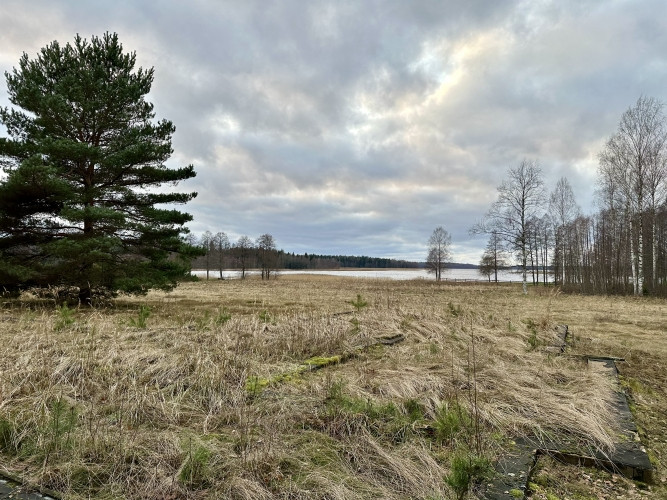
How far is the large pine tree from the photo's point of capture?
10.5 metres

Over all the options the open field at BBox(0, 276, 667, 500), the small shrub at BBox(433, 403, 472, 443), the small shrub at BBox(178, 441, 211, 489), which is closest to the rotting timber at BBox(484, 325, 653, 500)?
the open field at BBox(0, 276, 667, 500)

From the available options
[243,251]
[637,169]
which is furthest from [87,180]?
[243,251]

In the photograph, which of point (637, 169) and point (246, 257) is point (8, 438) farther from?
point (246, 257)

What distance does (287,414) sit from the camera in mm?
3137

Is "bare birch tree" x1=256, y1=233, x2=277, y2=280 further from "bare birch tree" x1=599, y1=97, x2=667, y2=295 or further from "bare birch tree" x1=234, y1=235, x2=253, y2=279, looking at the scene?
"bare birch tree" x1=599, y1=97, x2=667, y2=295

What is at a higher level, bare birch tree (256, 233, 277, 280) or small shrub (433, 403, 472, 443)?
bare birch tree (256, 233, 277, 280)

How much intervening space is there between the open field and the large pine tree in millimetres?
6125

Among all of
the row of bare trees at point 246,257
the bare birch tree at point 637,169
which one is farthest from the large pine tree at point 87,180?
the row of bare trees at point 246,257

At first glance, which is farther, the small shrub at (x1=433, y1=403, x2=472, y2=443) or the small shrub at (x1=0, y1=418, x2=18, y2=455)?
the small shrub at (x1=433, y1=403, x2=472, y2=443)

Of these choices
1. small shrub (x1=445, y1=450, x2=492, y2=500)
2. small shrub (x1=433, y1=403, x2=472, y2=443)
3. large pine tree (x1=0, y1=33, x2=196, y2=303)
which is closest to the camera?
small shrub (x1=445, y1=450, x2=492, y2=500)

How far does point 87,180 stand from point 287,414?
12.7m

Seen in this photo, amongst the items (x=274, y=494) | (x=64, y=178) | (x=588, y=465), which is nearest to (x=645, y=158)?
(x=588, y=465)

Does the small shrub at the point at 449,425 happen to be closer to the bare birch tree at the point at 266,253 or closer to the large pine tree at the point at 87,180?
the large pine tree at the point at 87,180

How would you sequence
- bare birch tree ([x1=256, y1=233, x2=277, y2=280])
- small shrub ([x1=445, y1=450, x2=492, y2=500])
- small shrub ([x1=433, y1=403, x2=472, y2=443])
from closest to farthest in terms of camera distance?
small shrub ([x1=445, y1=450, x2=492, y2=500]) → small shrub ([x1=433, y1=403, x2=472, y2=443]) → bare birch tree ([x1=256, y1=233, x2=277, y2=280])
